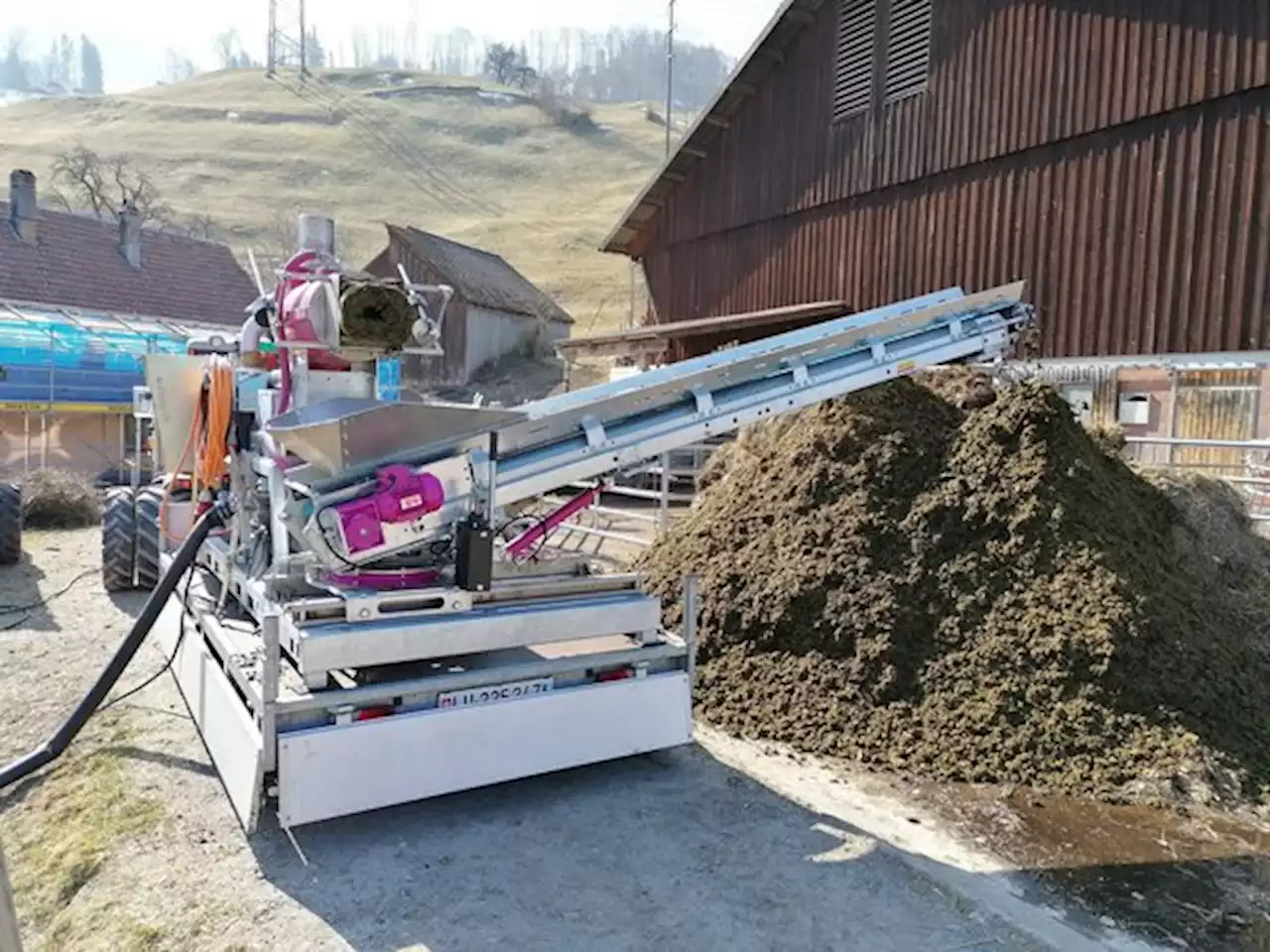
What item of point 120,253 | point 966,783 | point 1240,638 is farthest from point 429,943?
point 120,253

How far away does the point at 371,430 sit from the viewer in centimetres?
435

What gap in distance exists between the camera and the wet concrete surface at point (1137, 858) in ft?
13.4

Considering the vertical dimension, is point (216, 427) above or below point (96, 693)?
above

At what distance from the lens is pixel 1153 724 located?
5.61 m

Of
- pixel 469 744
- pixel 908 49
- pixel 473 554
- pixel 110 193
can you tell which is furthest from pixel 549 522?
pixel 110 193

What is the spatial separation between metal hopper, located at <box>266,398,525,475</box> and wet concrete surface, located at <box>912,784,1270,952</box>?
308cm

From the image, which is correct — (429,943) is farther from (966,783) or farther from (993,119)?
(993,119)

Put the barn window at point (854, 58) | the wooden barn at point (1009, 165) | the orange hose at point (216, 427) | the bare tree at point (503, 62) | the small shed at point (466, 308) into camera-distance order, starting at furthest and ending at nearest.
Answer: the bare tree at point (503, 62), the small shed at point (466, 308), the barn window at point (854, 58), the wooden barn at point (1009, 165), the orange hose at point (216, 427)

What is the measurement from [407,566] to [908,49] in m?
11.2

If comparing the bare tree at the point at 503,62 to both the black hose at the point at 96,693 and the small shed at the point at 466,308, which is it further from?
the black hose at the point at 96,693

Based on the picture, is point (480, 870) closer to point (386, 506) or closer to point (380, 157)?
point (386, 506)

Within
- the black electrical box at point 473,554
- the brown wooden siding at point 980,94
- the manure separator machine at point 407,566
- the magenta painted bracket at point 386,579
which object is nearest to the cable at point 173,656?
the manure separator machine at point 407,566

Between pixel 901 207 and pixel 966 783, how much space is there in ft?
31.0

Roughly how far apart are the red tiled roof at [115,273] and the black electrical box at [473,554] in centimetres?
2283
